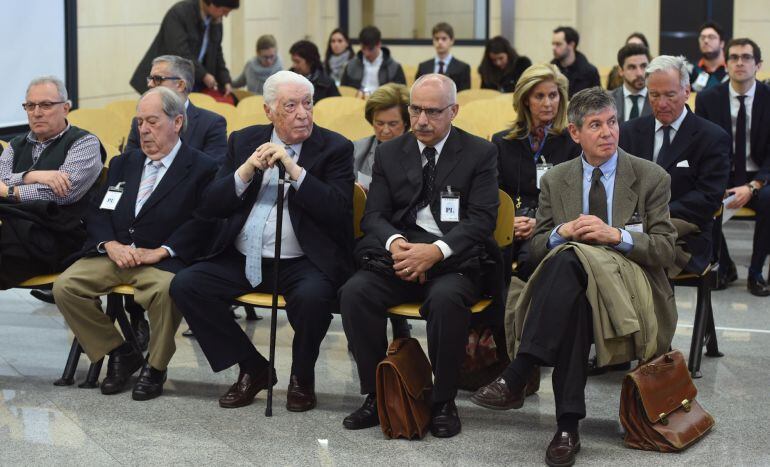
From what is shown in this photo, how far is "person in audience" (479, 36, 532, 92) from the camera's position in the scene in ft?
31.4

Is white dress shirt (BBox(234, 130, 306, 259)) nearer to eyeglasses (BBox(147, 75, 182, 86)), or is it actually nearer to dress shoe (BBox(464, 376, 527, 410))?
dress shoe (BBox(464, 376, 527, 410))

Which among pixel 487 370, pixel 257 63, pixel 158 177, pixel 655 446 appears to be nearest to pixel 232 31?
pixel 257 63

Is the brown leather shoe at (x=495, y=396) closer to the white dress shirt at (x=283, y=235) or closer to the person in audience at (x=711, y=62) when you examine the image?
the white dress shirt at (x=283, y=235)

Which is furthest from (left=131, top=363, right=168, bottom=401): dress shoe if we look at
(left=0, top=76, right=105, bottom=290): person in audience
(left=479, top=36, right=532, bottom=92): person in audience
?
(left=479, top=36, right=532, bottom=92): person in audience

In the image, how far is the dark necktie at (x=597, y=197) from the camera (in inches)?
167

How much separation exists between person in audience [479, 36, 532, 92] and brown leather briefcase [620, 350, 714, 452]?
5.82 metres

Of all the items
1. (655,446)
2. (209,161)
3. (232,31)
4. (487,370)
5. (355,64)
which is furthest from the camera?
(232,31)

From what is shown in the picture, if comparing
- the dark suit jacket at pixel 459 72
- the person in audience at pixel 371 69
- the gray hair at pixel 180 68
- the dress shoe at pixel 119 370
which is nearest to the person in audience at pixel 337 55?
the person in audience at pixel 371 69

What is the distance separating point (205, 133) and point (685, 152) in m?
2.36

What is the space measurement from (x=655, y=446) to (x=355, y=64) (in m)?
7.29

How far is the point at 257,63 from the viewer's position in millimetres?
10789

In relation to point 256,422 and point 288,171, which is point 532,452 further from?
point 288,171

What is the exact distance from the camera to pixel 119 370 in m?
4.71

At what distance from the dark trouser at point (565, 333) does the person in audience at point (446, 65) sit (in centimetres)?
656
